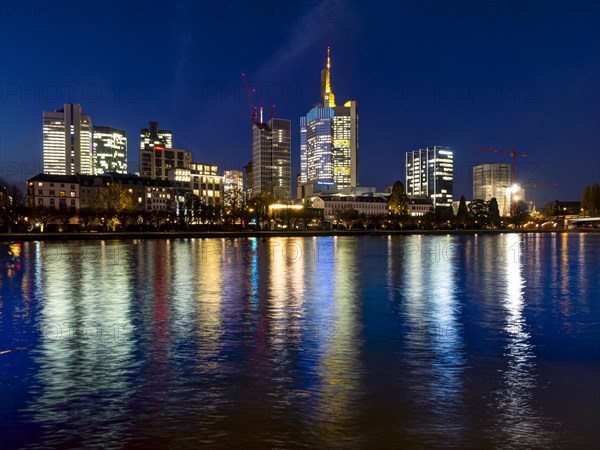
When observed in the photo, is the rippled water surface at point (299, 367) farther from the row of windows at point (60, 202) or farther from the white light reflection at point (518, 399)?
the row of windows at point (60, 202)

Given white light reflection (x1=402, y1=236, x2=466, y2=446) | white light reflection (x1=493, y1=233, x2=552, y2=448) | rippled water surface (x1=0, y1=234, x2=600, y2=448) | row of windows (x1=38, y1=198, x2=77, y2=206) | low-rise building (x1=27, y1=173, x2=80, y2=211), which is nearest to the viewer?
white light reflection (x1=493, y1=233, x2=552, y2=448)

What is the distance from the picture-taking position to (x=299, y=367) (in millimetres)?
14305

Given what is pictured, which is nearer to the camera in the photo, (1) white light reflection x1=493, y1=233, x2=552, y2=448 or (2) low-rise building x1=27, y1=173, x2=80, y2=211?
(1) white light reflection x1=493, y1=233, x2=552, y2=448

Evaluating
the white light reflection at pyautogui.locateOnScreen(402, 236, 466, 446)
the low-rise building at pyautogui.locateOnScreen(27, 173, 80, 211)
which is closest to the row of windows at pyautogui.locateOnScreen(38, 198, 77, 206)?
the low-rise building at pyautogui.locateOnScreen(27, 173, 80, 211)

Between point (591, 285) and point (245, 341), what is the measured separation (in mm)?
25973

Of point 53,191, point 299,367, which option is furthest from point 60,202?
point 299,367

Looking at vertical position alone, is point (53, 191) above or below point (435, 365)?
above

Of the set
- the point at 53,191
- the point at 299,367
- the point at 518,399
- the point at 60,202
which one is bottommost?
the point at 518,399

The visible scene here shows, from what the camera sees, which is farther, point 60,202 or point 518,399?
point 60,202

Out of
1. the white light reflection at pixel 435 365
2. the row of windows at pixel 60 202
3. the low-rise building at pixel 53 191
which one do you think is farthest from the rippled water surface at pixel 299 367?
the low-rise building at pixel 53 191

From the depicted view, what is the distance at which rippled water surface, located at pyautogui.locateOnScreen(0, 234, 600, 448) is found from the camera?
10.2 meters

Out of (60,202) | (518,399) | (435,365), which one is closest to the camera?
(518,399)

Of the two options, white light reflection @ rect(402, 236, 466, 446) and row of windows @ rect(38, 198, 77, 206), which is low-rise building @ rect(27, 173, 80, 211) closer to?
row of windows @ rect(38, 198, 77, 206)

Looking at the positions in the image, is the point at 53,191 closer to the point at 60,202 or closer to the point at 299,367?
the point at 60,202
